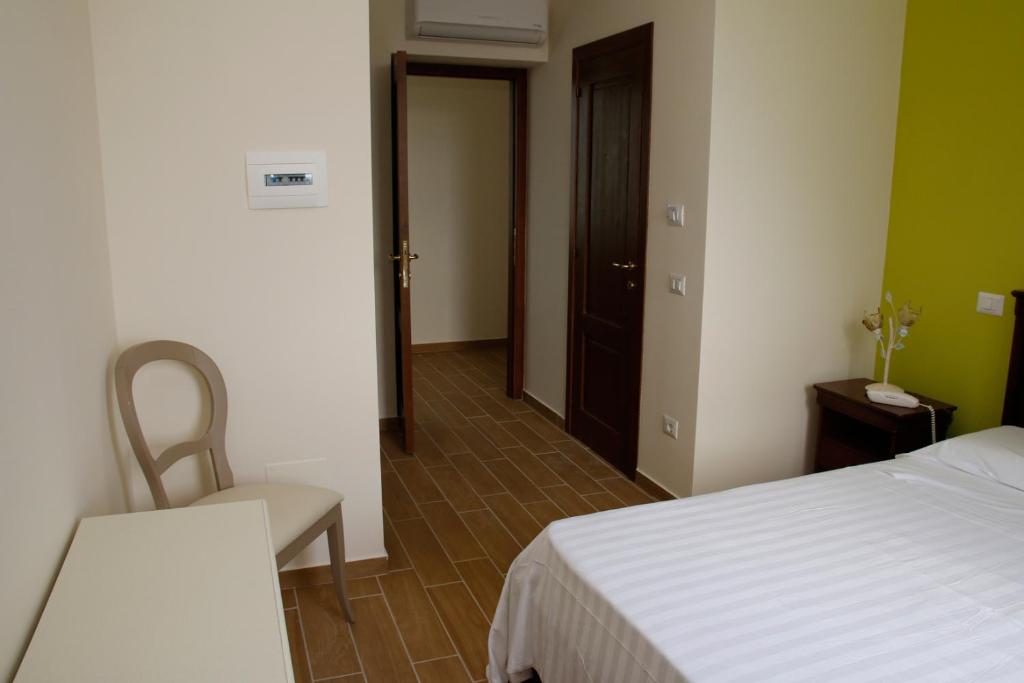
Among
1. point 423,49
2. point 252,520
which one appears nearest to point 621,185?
point 423,49

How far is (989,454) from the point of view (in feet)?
9.04

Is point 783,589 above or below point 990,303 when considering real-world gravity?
below

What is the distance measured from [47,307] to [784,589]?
5.99 ft

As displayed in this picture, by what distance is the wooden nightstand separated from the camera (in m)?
3.21

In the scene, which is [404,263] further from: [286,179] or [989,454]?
[989,454]

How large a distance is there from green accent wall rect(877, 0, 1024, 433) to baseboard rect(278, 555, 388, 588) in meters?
2.46

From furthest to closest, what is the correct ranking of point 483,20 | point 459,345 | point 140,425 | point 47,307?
point 459,345
point 483,20
point 140,425
point 47,307

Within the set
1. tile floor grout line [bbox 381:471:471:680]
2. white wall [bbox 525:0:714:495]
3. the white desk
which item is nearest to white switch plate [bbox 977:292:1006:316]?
white wall [bbox 525:0:714:495]

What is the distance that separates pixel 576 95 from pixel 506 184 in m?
2.60

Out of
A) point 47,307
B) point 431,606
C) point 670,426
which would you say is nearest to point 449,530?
point 431,606

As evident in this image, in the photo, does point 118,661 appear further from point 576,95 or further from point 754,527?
point 576,95

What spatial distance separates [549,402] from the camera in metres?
5.05

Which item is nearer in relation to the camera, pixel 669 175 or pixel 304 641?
pixel 304 641

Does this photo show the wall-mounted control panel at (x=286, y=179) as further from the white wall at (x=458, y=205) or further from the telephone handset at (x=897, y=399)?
the white wall at (x=458, y=205)
